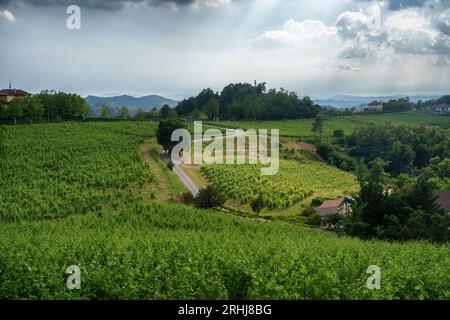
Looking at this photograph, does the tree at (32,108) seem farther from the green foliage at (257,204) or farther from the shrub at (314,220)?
the shrub at (314,220)

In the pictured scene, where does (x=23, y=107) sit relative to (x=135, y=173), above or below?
above

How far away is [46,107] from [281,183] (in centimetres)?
3685

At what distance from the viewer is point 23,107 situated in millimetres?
59406

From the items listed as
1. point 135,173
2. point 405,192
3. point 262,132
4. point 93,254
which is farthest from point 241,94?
point 93,254

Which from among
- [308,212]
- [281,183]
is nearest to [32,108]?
[281,183]

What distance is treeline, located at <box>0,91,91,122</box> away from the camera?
189 ft

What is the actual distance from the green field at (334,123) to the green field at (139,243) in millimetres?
26227

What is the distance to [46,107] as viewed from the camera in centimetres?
6366

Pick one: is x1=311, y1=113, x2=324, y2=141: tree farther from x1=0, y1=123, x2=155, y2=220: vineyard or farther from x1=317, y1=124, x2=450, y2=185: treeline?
x1=0, y1=123, x2=155, y2=220: vineyard

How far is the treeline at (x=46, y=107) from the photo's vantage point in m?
57.7

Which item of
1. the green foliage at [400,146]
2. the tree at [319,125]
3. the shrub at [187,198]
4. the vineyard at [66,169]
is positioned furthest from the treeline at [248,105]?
the shrub at [187,198]

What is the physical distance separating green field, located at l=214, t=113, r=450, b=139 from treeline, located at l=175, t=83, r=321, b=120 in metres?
3.79
